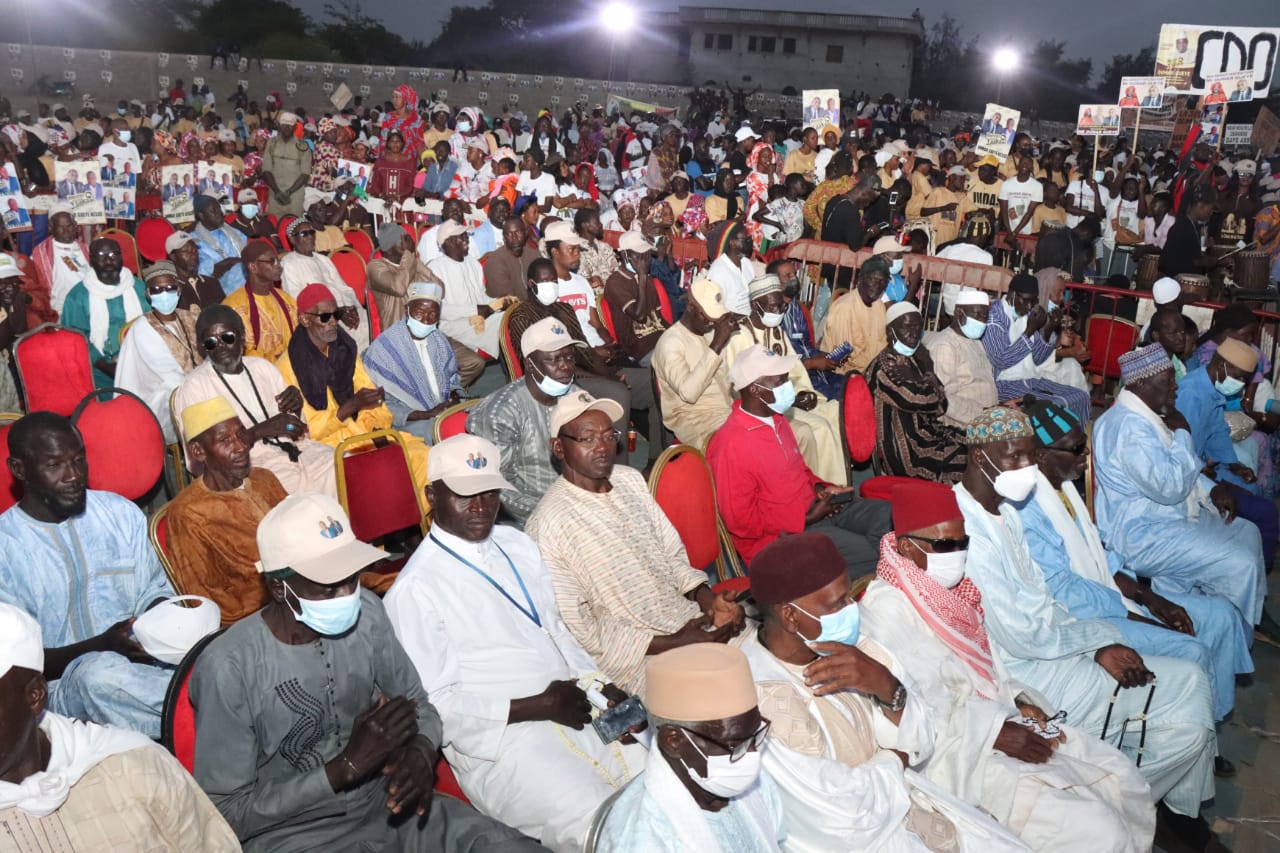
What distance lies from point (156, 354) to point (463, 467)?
385cm

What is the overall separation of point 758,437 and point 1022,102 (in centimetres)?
6263

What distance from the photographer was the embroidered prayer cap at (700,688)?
8.37 ft

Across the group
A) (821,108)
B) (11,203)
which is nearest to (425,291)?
(11,203)

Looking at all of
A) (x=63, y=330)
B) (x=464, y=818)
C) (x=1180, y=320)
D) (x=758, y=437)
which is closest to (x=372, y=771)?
(x=464, y=818)

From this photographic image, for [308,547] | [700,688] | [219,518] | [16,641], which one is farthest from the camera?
[219,518]

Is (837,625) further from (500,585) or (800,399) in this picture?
(800,399)

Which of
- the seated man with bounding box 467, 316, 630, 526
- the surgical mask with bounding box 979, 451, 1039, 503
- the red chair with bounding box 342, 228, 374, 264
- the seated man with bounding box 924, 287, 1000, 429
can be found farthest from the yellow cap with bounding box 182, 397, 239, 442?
the red chair with bounding box 342, 228, 374, 264

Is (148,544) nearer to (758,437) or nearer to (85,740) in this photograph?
(85,740)

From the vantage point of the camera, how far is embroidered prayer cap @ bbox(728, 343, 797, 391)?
5316 mm

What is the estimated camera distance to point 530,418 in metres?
5.30

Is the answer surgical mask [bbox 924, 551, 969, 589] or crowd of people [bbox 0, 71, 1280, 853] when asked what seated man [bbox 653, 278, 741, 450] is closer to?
crowd of people [bbox 0, 71, 1280, 853]

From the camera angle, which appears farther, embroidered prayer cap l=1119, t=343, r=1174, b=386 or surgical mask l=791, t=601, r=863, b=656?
embroidered prayer cap l=1119, t=343, r=1174, b=386

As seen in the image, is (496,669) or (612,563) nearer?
(496,669)

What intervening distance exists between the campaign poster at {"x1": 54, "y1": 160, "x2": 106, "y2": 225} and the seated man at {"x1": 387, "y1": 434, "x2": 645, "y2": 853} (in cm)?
773
